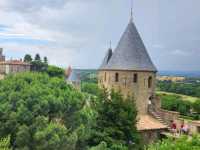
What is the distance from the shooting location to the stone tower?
94.9 feet

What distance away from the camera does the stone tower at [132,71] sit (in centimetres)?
2892

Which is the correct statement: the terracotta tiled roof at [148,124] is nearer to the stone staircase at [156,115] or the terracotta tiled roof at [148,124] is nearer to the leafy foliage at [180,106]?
the stone staircase at [156,115]

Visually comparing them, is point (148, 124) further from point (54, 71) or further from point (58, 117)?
point (54, 71)

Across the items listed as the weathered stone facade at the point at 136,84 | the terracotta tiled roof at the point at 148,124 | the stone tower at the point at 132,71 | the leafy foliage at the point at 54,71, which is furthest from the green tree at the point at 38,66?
the terracotta tiled roof at the point at 148,124

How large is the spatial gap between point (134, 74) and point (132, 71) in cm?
30

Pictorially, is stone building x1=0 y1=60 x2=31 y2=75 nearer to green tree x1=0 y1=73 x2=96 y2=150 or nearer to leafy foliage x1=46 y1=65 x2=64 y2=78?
leafy foliage x1=46 y1=65 x2=64 y2=78

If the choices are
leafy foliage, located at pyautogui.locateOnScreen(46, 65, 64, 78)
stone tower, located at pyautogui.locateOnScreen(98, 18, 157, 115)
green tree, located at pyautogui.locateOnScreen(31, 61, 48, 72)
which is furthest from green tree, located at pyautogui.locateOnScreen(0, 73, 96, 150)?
green tree, located at pyautogui.locateOnScreen(31, 61, 48, 72)

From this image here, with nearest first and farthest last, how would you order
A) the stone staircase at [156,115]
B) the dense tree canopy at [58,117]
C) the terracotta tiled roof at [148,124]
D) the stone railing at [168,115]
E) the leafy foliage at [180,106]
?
the dense tree canopy at [58,117]
the terracotta tiled roof at [148,124]
the stone staircase at [156,115]
the stone railing at [168,115]
the leafy foliage at [180,106]

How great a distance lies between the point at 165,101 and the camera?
5909 centimetres

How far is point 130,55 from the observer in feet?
96.5

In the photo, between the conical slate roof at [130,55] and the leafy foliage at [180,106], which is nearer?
the conical slate roof at [130,55]

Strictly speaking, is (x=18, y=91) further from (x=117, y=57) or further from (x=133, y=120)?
(x=117, y=57)

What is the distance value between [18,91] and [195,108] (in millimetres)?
41501

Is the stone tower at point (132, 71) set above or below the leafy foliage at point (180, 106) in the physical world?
above
